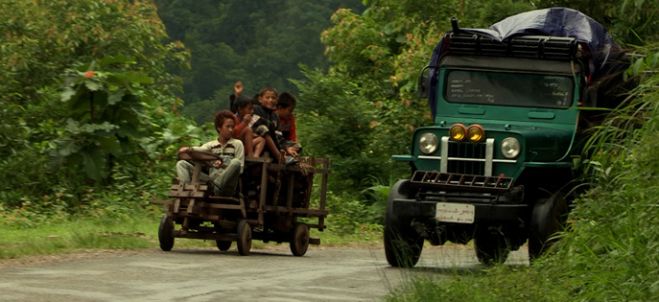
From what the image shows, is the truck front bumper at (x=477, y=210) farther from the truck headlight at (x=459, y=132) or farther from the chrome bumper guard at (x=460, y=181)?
the truck headlight at (x=459, y=132)

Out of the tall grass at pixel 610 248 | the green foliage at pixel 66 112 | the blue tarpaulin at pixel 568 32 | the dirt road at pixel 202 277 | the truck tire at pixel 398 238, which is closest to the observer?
the tall grass at pixel 610 248

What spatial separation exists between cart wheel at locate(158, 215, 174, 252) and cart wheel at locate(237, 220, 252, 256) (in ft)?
2.34

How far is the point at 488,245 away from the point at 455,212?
220 cm

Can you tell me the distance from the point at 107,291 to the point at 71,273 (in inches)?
53.9

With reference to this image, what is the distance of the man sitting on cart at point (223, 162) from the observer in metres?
16.6

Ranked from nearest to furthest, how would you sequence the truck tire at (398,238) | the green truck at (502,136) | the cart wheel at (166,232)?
the green truck at (502,136) → the truck tire at (398,238) → the cart wheel at (166,232)

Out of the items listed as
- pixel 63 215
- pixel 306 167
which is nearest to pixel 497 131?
pixel 306 167

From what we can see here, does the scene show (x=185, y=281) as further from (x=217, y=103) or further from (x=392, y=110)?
(x=217, y=103)

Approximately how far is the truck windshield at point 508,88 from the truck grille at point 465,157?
1045 mm

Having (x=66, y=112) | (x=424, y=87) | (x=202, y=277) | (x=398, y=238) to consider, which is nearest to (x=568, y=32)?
(x=424, y=87)

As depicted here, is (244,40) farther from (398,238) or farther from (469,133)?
(398,238)

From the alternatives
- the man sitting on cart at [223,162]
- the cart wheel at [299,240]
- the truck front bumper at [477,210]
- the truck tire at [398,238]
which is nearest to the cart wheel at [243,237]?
the man sitting on cart at [223,162]

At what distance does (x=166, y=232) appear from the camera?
652 inches

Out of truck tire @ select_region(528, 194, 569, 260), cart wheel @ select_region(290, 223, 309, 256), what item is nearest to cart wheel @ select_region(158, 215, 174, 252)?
cart wheel @ select_region(290, 223, 309, 256)
